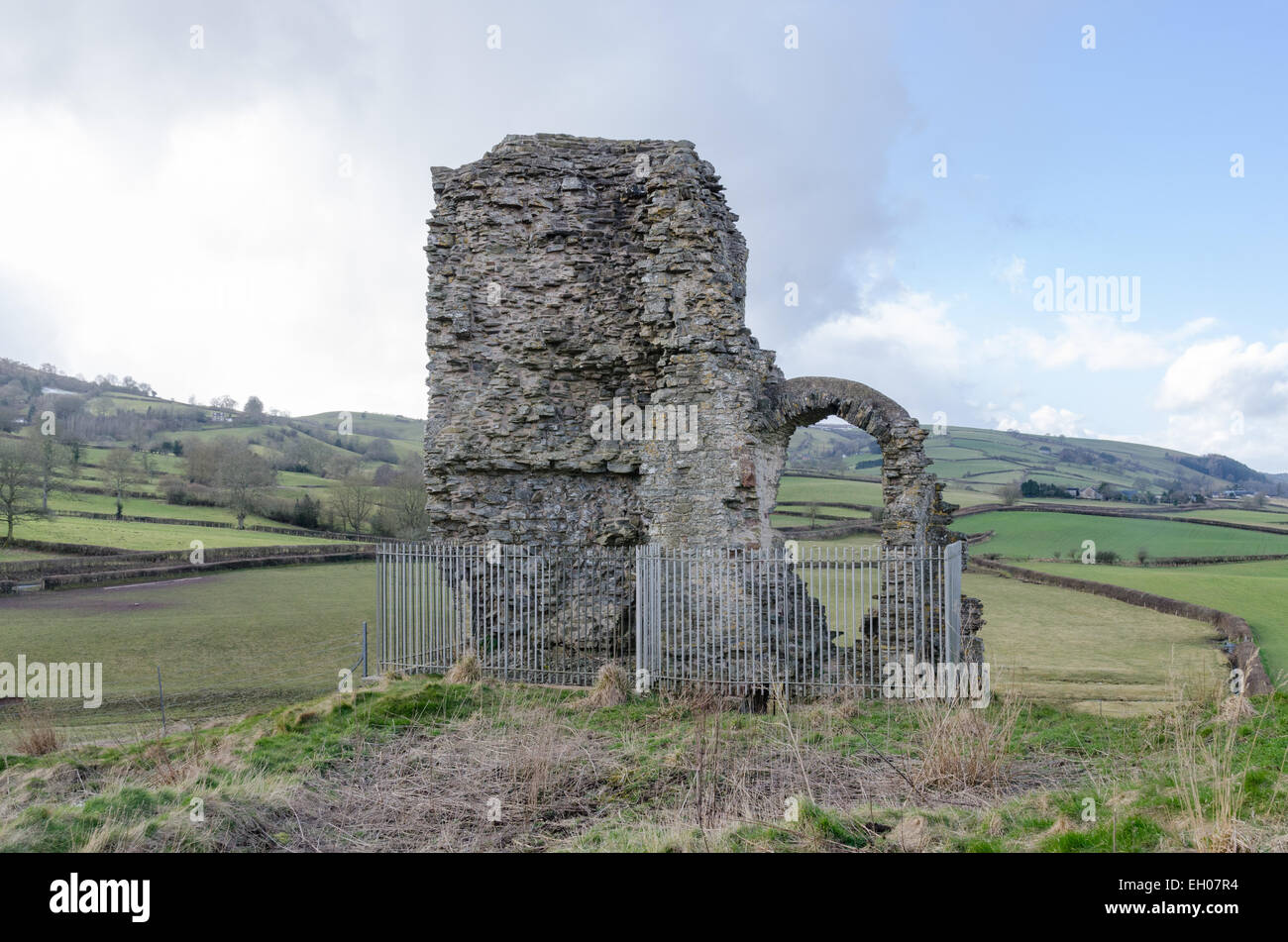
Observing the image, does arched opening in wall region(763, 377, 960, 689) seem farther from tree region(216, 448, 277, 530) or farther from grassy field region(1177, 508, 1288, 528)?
grassy field region(1177, 508, 1288, 528)

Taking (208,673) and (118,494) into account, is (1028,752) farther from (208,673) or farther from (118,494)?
(118,494)

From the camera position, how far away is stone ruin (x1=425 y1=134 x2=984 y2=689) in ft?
43.3

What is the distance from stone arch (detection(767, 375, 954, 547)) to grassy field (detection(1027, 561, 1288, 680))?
8.53 m

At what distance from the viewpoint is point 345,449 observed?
293ft

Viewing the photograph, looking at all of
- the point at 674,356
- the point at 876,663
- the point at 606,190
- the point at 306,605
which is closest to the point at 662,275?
the point at 674,356

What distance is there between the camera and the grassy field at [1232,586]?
2109cm

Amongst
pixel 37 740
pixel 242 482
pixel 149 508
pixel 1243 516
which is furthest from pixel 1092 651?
pixel 149 508

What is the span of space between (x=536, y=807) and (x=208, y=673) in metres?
14.4

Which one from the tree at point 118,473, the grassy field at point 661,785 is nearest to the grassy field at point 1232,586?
the grassy field at point 661,785

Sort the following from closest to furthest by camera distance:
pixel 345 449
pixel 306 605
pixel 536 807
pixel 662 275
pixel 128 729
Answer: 1. pixel 536 807
2. pixel 128 729
3. pixel 662 275
4. pixel 306 605
5. pixel 345 449

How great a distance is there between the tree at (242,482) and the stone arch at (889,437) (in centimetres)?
4516

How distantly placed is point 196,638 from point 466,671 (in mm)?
13808

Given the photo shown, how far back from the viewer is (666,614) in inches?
481

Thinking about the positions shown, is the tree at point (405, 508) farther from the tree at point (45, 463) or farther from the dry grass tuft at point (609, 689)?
the dry grass tuft at point (609, 689)
